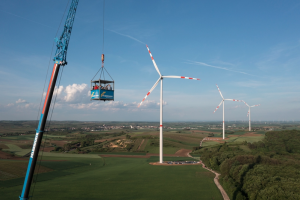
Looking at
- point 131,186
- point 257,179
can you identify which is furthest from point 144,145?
point 257,179

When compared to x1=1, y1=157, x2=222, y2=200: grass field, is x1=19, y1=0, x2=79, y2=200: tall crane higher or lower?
higher

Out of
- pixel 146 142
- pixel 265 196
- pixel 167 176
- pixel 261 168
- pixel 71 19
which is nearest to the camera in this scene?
pixel 71 19

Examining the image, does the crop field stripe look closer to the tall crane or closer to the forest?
the forest

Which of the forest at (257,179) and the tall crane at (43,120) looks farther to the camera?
the forest at (257,179)

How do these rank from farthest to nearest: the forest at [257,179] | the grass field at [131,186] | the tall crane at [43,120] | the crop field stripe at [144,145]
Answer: the crop field stripe at [144,145] → the grass field at [131,186] → the forest at [257,179] → the tall crane at [43,120]

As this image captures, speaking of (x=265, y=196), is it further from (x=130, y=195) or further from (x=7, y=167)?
(x=7, y=167)

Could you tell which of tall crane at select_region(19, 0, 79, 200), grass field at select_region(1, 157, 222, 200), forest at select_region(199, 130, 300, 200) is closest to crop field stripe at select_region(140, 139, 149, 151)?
forest at select_region(199, 130, 300, 200)

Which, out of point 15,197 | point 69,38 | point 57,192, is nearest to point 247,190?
point 57,192

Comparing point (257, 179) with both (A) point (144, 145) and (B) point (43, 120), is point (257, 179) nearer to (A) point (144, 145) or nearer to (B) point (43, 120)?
(B) point (43, 120)

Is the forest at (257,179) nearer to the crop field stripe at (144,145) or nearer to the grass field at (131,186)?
the grass field at (131,186)

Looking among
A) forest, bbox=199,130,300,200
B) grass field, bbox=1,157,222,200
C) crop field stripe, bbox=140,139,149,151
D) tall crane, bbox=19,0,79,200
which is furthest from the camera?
crop field stripe, bbox=140,139,149,151

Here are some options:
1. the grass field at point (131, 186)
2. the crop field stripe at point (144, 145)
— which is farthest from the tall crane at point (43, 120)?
the crop field stripe at point (144, 145)
